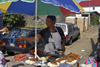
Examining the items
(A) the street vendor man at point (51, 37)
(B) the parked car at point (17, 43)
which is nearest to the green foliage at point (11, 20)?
(B) the parked car at point (17, 43)

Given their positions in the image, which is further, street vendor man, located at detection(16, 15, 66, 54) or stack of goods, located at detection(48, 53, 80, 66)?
street vendor man, located at detection(16, 15, 66, 54)

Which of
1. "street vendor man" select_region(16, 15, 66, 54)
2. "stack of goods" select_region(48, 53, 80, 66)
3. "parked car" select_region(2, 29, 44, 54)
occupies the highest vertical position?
"street vendor man" select_region(16, 15, 66, 54)

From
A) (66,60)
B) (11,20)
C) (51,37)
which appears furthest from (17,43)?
(66,60)

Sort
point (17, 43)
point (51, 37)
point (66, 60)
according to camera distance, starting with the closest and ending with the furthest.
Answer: point (66, 60), point (51, 37), point (17, 43)

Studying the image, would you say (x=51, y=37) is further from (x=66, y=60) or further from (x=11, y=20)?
(x=11, y=20)

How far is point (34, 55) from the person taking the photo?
443 centimetres

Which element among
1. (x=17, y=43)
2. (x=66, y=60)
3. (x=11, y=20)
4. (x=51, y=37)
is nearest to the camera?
(x=66, y=60)

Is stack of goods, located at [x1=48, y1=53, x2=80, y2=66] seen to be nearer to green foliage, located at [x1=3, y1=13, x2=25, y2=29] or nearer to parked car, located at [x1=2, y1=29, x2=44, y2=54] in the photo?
parked car, located at [x1=2, y1=29, x2=44, y2=54]

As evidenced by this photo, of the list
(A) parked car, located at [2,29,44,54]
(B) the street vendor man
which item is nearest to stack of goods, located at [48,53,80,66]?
(B) the street vendor man

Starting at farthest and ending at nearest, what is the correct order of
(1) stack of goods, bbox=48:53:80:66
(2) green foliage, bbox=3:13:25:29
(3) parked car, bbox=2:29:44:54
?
(2) green foliage, bbox=3:13:25:29 < (3) parked car, bbox=2:29:44:54 < (1) stack of goods, bbox=48:53:80:66

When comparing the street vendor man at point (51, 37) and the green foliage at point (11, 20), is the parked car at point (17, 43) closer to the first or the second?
the green foliage at point (11, 20)

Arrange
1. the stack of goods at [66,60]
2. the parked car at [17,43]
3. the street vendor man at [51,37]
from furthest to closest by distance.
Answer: the parked car at [17,43]
the street vendor man at [51,37]
the stack of goods at [66,60]

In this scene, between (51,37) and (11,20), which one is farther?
(11,20)

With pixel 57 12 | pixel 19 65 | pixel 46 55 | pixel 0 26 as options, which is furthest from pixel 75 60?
pixel 0 26
